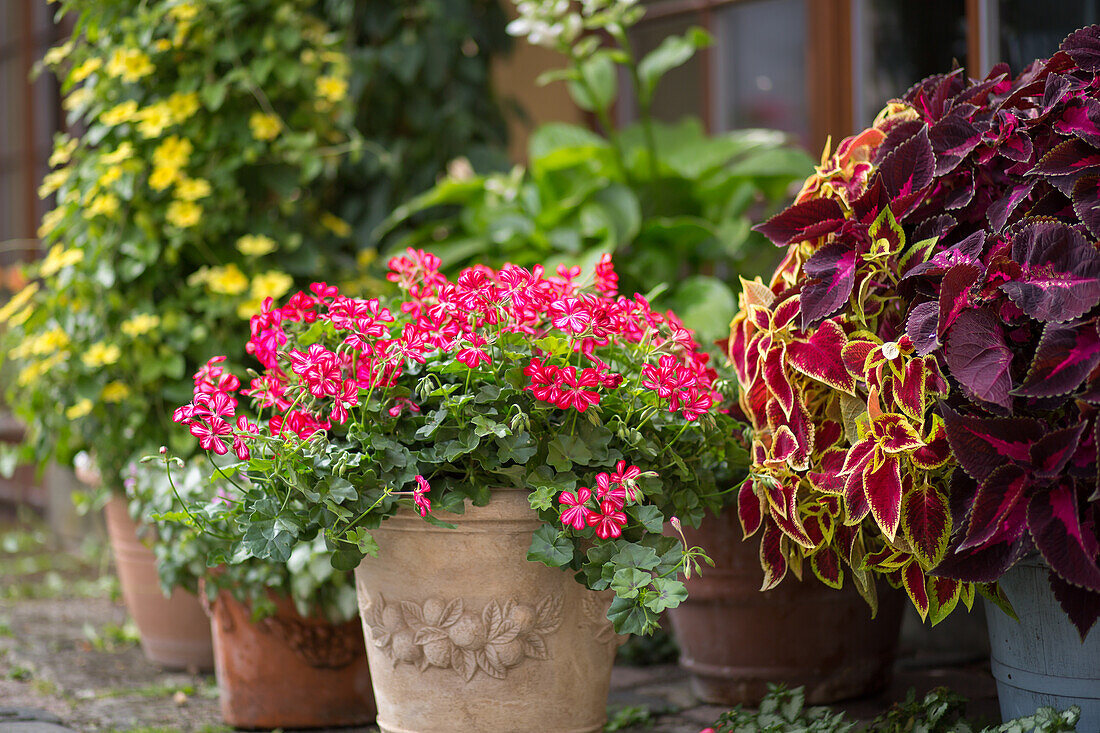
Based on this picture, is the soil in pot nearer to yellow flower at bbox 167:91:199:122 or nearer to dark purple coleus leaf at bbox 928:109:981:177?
dark purple coleus leaf at bbox 928:109:981:177

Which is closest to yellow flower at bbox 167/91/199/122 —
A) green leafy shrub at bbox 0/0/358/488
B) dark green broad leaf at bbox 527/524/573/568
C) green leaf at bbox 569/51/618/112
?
green leafy shrub at bbox 0/0/358/488

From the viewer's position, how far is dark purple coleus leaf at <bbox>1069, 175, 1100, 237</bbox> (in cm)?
126

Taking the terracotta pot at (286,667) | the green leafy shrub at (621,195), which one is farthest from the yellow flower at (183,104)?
the terracotta pot at (286,667)

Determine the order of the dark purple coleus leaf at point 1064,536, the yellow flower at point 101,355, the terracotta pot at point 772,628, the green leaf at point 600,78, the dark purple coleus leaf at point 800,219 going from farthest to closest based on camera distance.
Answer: the green leaf at point 600,78, the yellow flower at point 101,355, the terracotta pot at point 772,628, the dark purple coleus leaf at point 800,219, the dark purple coleus leaf at point 1064,536

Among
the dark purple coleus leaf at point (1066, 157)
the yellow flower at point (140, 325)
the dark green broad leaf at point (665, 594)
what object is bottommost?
the dark green broad leaf at point (665, 594)

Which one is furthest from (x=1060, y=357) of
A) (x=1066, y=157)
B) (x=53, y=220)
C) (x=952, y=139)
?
(x=53, y=220)

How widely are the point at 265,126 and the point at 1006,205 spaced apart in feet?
5.11

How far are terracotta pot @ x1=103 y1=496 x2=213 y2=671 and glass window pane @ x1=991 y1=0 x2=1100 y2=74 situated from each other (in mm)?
2068

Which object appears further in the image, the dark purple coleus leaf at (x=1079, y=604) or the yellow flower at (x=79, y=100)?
the yellow flower at (x=79, y=100)

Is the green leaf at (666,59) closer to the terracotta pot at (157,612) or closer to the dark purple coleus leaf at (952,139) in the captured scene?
the dark purple coleus leaf at (952,139)

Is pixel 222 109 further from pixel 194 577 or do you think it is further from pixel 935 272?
pixel 935 272

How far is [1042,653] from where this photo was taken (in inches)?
55.5

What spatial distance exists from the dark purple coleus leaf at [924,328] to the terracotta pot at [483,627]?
52 centimetres

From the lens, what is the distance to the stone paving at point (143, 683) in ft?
5.95
